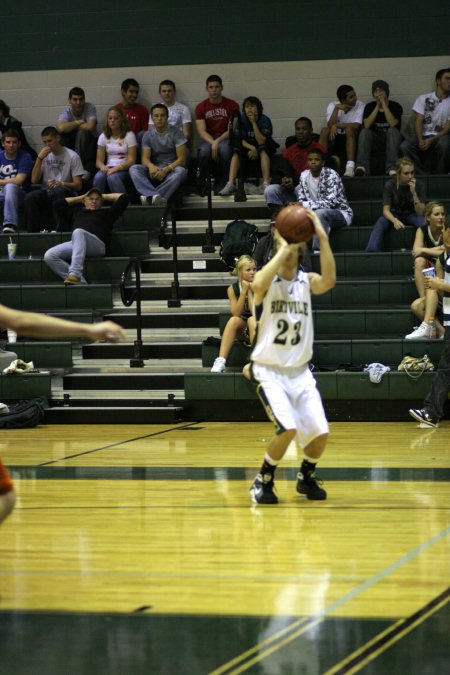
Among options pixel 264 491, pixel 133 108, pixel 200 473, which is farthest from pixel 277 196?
pixel 264 491

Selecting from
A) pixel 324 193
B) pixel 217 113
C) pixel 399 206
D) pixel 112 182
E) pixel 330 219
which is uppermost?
pixel 217 113

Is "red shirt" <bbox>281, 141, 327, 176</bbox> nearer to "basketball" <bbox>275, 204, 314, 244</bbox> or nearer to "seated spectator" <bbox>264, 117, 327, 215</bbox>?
"seated spectator" <bbox>264, 117, 327, 215</bbox>

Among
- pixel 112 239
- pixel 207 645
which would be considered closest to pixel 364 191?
pixel 112 239

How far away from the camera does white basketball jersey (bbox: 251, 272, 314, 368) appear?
6516 millimetres

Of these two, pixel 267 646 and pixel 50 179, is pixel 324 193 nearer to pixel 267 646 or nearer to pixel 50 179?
pixel 50 179

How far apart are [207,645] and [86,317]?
8478mm

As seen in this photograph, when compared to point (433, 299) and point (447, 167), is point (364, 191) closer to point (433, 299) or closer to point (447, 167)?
point (447, 167)

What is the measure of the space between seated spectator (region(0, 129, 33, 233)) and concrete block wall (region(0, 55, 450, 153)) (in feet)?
4.00

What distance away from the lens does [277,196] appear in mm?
13352

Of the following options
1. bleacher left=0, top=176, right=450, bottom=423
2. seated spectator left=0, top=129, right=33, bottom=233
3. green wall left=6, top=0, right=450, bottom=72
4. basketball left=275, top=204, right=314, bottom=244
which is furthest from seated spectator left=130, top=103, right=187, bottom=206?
basketball left=275, top=204, right=314, bottom=244

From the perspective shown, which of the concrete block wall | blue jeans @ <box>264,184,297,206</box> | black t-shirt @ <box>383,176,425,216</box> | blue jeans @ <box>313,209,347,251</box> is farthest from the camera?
the concrete block wall

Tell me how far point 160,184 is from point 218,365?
3.85m

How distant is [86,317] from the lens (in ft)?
40.2

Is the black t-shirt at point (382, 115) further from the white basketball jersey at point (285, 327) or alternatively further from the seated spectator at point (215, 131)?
the white basketball jersey at point (285, 327)
